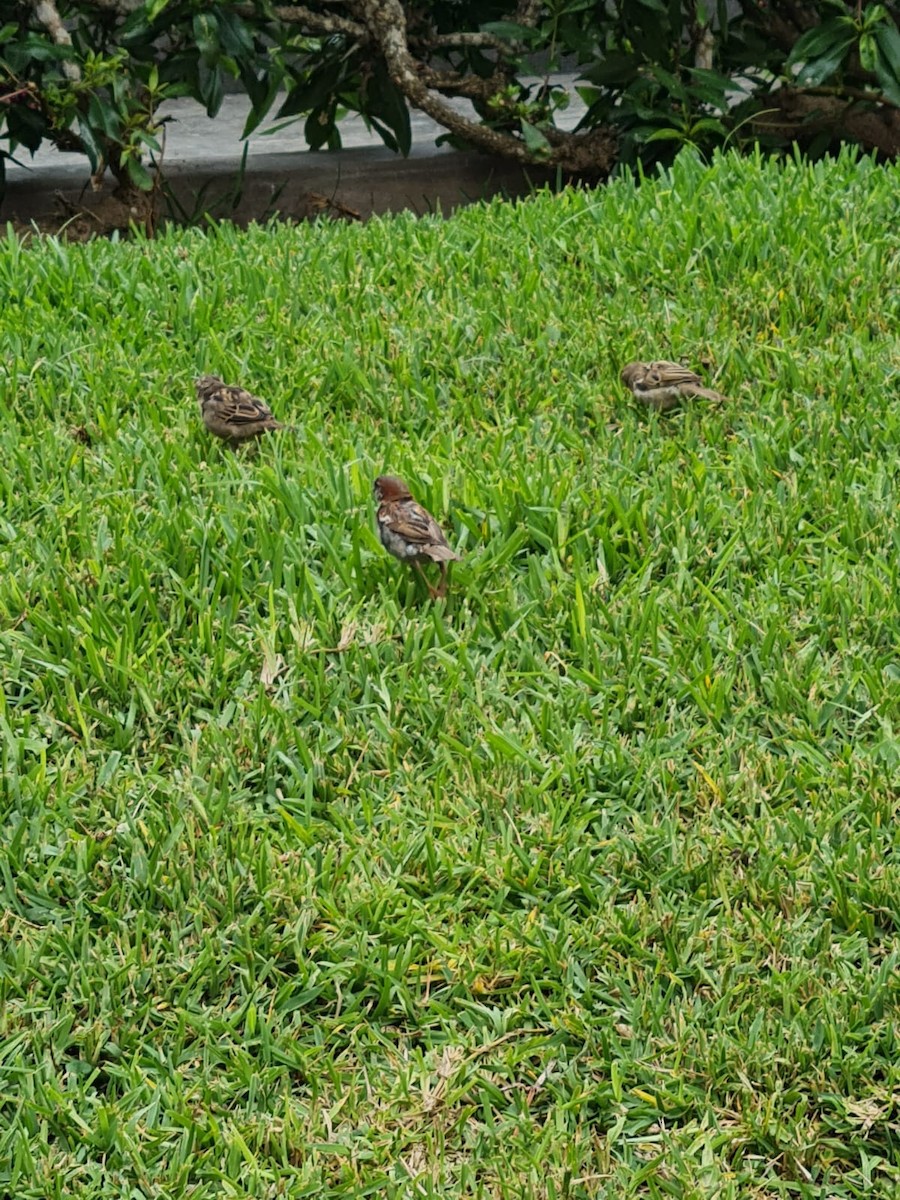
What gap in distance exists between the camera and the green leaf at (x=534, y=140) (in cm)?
800

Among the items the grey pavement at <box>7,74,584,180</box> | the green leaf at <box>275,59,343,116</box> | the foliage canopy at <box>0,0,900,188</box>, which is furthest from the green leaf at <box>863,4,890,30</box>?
the grey pavement at <box>7,74,584,180</box>

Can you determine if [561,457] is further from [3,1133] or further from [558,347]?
[3,1133]

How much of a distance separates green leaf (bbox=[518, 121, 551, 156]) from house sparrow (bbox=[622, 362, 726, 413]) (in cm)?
315

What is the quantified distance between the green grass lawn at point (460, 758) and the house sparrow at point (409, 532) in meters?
0.15

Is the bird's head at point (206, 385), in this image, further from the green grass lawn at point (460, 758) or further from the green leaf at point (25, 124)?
the green leaf at point (25, 124)

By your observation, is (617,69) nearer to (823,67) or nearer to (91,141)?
(823,67)

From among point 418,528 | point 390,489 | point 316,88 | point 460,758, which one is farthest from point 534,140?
point 460,758

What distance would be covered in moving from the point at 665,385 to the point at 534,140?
328cm

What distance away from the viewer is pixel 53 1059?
2953 millimetres

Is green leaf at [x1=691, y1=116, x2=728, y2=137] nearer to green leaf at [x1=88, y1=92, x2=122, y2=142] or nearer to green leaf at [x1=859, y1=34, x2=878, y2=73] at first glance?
green leaf at [x1=859, y1=34, x2=878, y2=73]

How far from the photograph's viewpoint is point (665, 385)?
516cm

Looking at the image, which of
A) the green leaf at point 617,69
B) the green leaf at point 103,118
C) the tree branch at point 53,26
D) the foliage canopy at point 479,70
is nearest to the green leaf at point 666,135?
the foliage canopy at point 479,70

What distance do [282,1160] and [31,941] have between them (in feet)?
2.49

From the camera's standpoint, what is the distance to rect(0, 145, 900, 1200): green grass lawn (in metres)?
2.84
